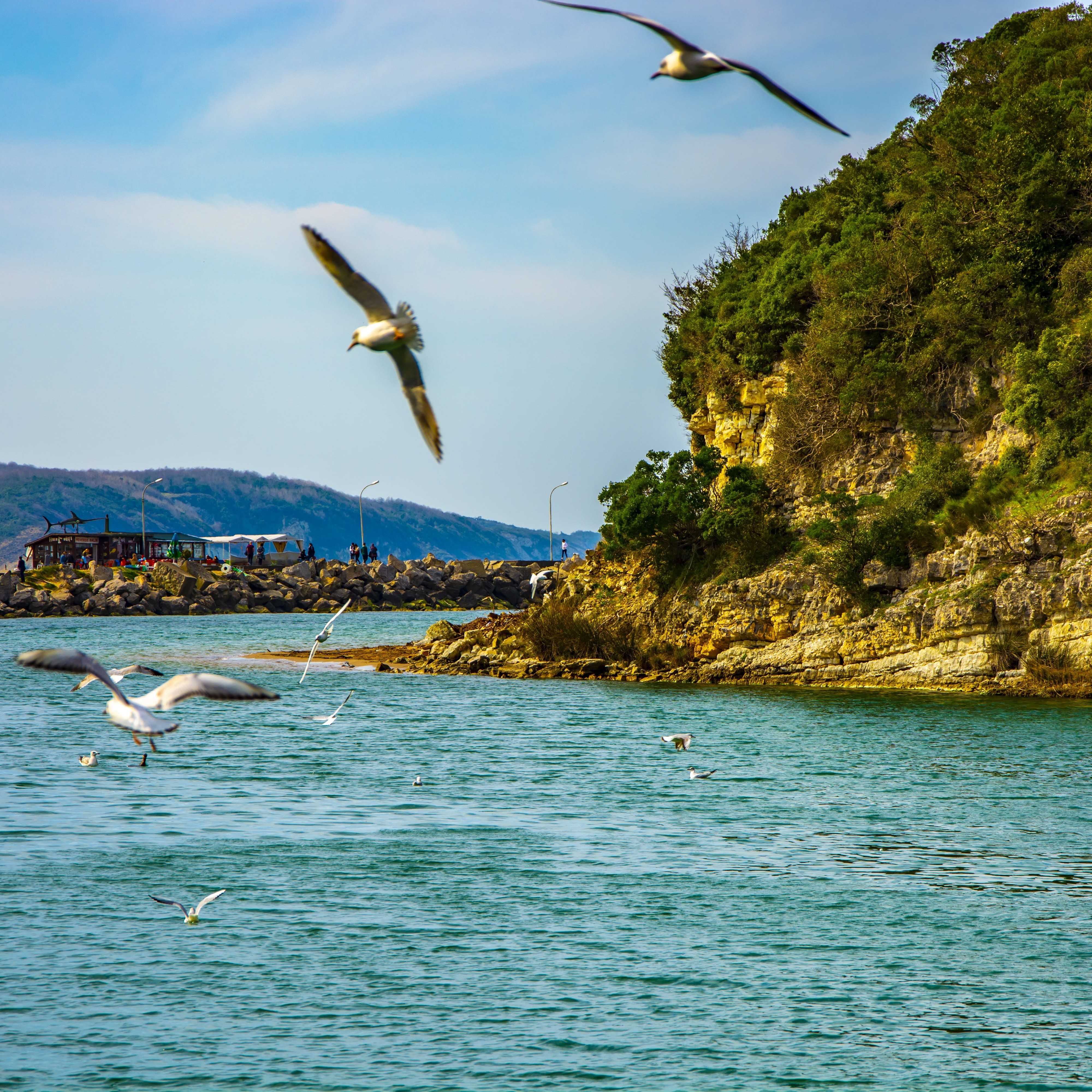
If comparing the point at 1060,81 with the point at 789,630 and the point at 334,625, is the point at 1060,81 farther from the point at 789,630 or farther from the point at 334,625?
the point at 334,625

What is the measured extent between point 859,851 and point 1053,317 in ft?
81.5

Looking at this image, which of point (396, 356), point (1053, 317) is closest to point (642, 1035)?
point (396, 356)

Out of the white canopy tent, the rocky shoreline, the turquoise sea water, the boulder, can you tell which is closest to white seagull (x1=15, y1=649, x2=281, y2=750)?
the turquoise sea water

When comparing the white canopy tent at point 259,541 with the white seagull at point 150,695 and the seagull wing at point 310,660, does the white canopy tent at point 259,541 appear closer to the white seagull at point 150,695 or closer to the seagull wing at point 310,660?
the seagull wing at point 310,660

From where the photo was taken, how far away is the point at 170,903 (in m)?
13.8

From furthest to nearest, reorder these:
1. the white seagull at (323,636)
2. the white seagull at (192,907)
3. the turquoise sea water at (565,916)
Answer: the white seagull at (323,636)
the white seagull at (192,907)
the turquoise sea water at (565,916)

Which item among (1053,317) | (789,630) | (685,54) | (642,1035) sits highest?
(1053,317)

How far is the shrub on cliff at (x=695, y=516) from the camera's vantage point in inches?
1698

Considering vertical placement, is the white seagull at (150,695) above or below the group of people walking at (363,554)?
below

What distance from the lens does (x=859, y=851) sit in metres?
20.2

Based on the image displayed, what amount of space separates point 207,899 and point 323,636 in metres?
6.54

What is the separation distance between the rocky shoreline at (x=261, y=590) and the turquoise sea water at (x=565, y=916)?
68.3m

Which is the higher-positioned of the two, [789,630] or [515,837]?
[789,630]

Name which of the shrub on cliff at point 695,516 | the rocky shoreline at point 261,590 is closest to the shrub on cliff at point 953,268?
the shrub on cliff at point 695,516
